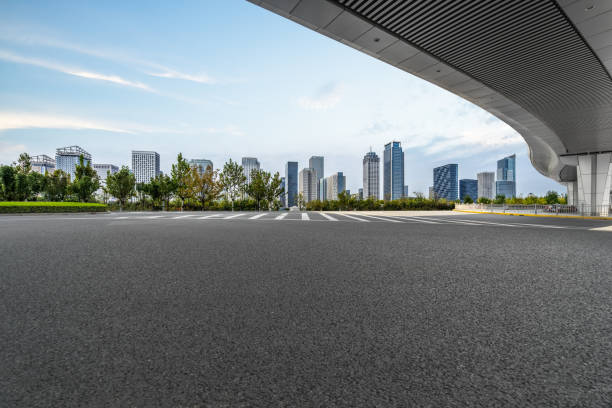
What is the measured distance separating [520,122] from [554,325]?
23047 millimetres

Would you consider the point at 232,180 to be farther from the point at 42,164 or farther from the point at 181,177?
the point at 42,164

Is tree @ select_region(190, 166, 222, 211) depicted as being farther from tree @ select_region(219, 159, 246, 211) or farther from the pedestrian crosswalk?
the pedestrian crosswalk

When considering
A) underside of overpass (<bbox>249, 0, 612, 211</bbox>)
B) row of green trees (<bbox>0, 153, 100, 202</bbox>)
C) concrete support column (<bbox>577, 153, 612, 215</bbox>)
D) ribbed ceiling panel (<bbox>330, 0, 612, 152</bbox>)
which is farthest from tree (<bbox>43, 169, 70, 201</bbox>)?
concrete support column (<bbox>577, 153, 612, 215</bbox>)

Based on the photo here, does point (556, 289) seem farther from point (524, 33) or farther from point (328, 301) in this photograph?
point (524, 33)

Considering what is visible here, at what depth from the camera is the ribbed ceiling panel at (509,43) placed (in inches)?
323

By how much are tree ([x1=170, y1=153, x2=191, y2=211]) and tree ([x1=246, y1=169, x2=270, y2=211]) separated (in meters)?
9.39

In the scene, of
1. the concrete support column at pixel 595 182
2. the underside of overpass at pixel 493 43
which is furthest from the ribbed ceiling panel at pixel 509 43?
the concrete support column at pixel 595 182

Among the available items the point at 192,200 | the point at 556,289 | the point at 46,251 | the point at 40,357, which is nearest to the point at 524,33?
the point at 556,289

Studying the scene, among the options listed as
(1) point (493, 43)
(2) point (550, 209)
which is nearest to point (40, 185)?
(1) point (493, 43)

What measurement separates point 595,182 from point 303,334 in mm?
35007

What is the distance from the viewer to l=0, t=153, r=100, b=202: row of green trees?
28.1 meters

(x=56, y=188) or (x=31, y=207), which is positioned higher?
(x=56, y=188)

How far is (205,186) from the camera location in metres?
43.3

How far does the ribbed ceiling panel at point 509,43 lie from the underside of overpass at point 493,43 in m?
0.03
